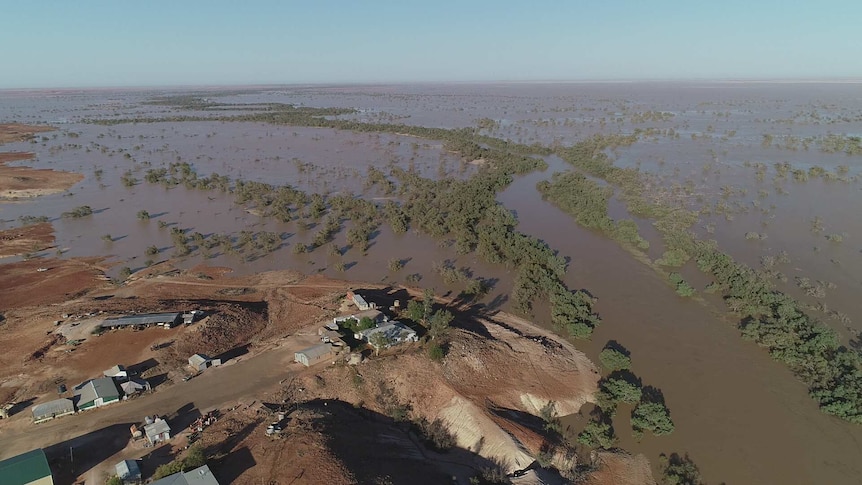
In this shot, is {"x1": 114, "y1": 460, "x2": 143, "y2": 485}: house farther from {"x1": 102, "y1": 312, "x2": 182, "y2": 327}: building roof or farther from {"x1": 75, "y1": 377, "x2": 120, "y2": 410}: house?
{"x1": 102, "y1": 312, "x2": 182, "y2": 327}: building roof

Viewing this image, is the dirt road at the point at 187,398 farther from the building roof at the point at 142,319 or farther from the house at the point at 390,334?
the building roof at the point at 142,319

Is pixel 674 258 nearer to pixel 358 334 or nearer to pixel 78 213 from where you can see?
pixel 358 334

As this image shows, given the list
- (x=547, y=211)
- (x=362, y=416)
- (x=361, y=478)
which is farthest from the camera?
(x=547, y=211)

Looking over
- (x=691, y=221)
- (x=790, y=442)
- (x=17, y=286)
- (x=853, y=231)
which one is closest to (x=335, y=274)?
(x=17, y=286)

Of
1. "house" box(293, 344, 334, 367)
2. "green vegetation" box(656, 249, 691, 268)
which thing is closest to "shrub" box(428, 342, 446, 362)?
"house" box(293, 344, 334, 367)

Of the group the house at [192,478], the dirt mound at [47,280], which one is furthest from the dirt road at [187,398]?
the dirt mound at [47,280]

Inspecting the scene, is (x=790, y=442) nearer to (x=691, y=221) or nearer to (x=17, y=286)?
(x=691, y=221)
